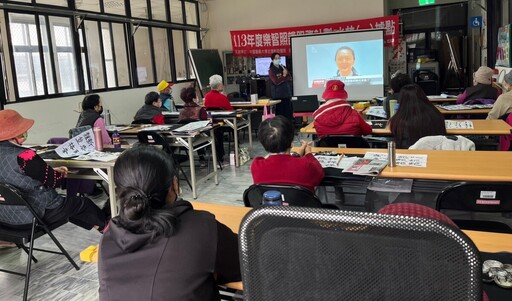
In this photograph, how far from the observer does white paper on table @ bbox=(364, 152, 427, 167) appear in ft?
8.66

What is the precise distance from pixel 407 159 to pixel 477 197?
701mm

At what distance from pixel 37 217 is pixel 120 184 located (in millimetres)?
1752

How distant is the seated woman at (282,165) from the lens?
2.34 metres

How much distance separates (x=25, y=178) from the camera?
2.78 m

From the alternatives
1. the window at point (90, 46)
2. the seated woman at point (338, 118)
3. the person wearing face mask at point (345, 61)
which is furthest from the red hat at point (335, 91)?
the person wearing face mask at point (345, 61)

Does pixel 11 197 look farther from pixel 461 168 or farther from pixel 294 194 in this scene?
pixel 461 168

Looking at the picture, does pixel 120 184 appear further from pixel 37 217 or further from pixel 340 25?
pixel 340 25

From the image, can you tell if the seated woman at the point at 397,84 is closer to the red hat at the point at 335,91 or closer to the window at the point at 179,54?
the red hat at the point at 335,91

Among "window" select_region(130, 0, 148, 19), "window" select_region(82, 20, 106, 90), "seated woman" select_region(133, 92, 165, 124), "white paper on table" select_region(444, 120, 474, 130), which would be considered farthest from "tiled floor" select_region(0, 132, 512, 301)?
"window" select_region(130, 0, 148, 19)

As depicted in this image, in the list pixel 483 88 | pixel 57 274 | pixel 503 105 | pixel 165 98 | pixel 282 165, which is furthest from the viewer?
pixel 165 98

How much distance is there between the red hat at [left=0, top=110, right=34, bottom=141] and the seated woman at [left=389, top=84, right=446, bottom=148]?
2690 mm

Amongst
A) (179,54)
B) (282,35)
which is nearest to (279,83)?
(282,35)

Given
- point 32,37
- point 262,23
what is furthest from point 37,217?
point 262,23

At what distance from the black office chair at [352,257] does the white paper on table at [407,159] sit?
193cm
